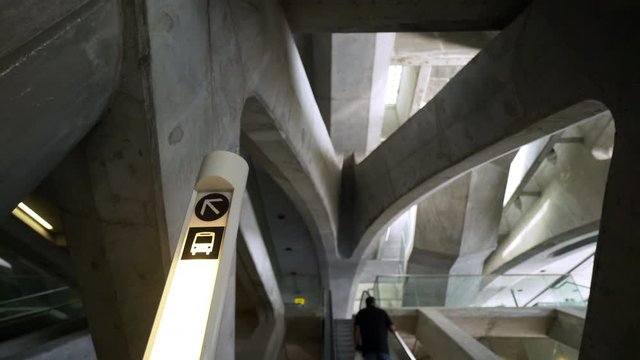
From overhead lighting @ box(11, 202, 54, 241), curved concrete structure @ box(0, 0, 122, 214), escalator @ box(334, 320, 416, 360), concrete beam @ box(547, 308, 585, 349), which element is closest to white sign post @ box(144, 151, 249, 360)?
curved concrete structure @ box(0, 0, 122, 214)

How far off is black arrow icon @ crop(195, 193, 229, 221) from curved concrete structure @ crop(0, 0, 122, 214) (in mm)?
777

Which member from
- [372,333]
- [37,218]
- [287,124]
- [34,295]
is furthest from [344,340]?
[37,218]

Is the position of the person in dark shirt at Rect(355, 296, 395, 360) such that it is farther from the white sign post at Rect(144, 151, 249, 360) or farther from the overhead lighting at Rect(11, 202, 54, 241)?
the overhead lighting at Rect(11, 202, 54, 241)

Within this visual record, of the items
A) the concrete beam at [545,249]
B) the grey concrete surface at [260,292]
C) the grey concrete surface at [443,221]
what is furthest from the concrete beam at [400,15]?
the concrete beam at [545,249]

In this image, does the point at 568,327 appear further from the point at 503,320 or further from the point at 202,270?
the point at 202,270

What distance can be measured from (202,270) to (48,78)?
102 cm

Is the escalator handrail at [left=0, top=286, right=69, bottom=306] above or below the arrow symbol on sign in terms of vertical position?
below

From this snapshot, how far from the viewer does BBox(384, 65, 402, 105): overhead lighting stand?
13.9 meters

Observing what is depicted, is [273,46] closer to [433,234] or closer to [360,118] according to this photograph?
[360,118]

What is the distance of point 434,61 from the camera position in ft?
29.6

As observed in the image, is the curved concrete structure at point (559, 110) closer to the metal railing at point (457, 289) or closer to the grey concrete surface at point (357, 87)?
the grey concrete surface at point (357, 87)

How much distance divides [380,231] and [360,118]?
294cm

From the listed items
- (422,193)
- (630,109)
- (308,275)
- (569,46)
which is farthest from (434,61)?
(308,275)

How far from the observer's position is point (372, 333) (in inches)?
197
